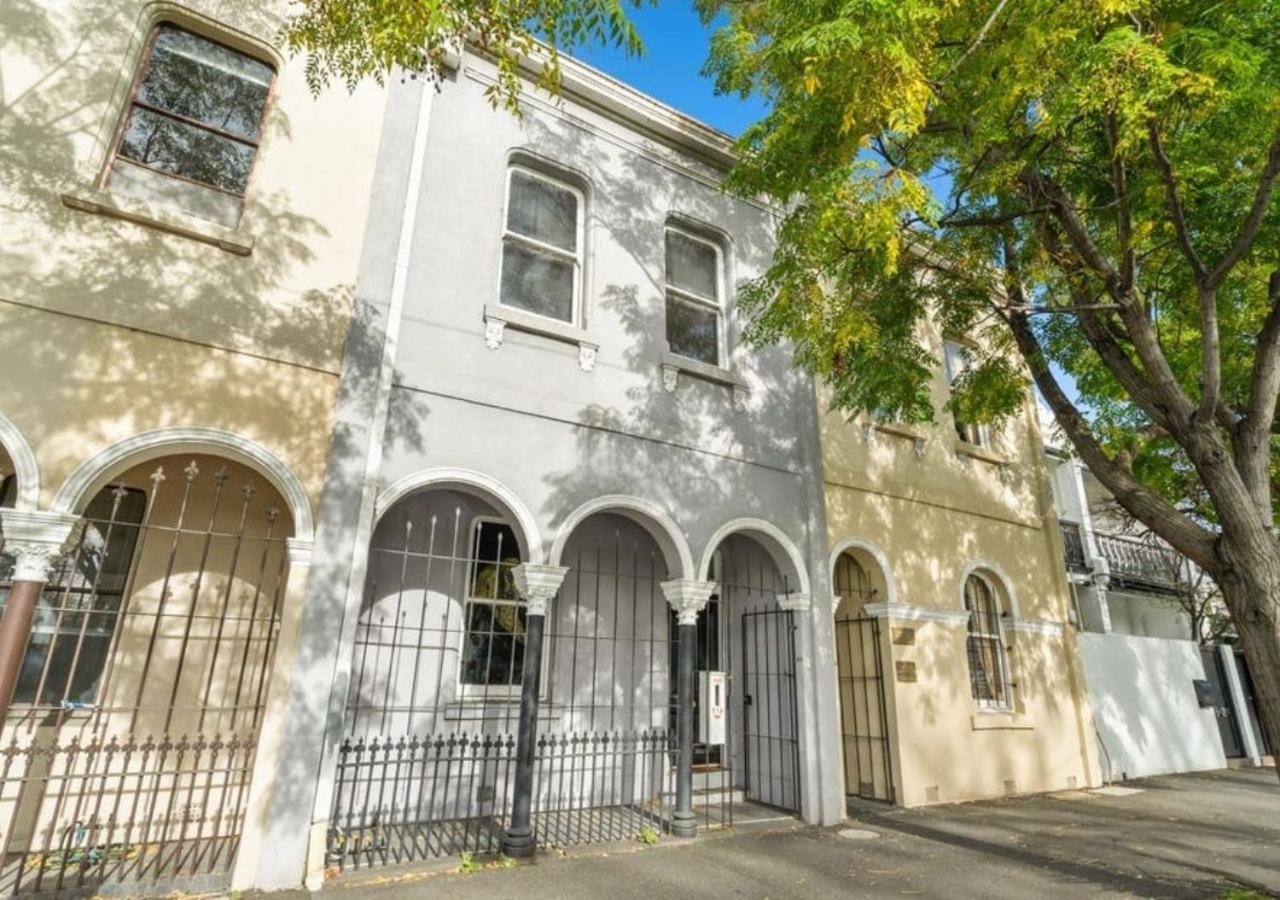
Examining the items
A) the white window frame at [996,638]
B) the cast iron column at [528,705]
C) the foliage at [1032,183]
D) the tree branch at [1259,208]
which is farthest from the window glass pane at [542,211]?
the white window frame at [996,638]

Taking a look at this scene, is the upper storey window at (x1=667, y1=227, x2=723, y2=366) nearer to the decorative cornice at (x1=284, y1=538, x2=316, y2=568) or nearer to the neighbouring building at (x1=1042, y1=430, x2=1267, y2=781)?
the decorative cornice at (x1=284, y1=538, x2=316, y2=568)

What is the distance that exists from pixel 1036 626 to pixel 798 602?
494cm

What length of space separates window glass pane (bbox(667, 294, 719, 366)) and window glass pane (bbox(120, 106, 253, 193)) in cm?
474

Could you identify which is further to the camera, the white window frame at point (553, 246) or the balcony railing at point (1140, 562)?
the balcony railing at point (1140, 562)

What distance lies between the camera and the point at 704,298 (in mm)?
8766

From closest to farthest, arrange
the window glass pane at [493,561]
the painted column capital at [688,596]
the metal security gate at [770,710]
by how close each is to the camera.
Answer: the painted column capital at [688,596] → the window glass pane at [493,561] → the metal security gate at [770,710]

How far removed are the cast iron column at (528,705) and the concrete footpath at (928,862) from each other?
25cm

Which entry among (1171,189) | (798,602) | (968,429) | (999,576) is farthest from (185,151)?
(999,576)

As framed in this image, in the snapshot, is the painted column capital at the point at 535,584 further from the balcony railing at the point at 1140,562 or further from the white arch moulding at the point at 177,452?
the balcony railing at the point at 1140,562

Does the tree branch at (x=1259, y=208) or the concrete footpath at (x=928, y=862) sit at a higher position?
the tree branch at (x=1259, y=208)

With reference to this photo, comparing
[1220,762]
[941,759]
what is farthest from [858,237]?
[1220,762]

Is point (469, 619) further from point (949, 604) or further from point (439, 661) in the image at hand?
point (949, 604)

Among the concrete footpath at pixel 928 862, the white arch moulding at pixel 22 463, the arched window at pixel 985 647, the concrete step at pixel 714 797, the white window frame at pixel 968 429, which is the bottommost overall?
the concrete footpath at pixel 928 862

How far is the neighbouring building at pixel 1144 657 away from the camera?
11766 millimetres
